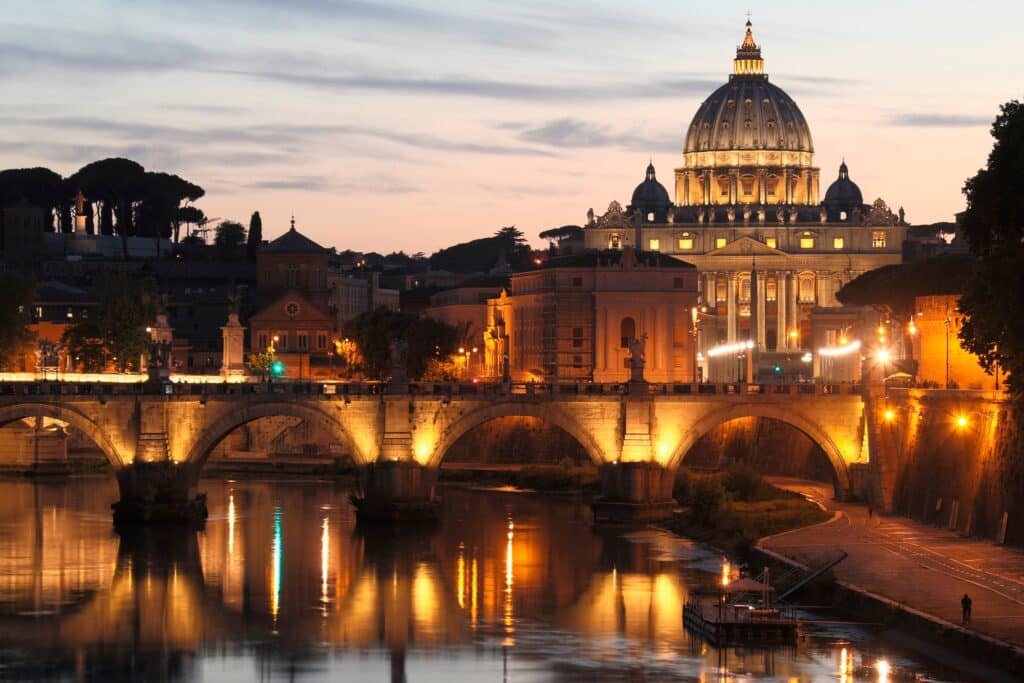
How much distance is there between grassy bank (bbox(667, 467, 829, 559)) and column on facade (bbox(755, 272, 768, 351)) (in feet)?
279

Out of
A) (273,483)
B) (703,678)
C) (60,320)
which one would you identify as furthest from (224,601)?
(60,320)

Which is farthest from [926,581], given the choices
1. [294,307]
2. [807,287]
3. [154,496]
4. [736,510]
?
[807,287]

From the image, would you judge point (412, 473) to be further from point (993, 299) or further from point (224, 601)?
point (993, 299)

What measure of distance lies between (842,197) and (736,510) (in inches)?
4531

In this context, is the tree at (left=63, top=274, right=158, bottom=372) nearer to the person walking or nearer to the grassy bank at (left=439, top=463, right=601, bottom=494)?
the grassy bank at (left=439, top=463, right=601, bottom=494)

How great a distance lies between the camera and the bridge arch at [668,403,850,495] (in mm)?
66562

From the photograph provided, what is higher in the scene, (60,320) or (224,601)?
(60,320)

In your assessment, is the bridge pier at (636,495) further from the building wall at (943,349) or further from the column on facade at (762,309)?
the column on facade at (762,309)

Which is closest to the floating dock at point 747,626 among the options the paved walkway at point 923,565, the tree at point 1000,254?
the paved walkway at point 923,565

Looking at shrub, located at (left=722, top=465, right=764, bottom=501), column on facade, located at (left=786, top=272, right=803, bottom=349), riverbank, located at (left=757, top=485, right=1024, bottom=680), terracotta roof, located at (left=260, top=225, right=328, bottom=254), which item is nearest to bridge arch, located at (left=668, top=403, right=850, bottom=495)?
shrub, located at (left=722, top=465, right=764, bottom=501)

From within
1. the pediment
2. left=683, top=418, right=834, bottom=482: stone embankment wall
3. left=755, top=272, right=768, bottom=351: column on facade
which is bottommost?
Answer: left=683, top=418, right=834, bottom=482: stone embankment wall

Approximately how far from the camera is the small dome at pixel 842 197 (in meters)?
175

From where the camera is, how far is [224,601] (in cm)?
5191

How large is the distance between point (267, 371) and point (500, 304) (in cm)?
3624
